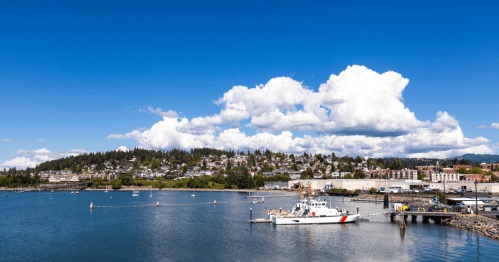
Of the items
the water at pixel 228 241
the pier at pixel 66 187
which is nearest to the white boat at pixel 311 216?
the water at pixel 228 241

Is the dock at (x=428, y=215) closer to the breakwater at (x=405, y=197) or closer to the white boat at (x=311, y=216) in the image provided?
the white boat at (x=311, y=216)

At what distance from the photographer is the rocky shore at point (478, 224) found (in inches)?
1812

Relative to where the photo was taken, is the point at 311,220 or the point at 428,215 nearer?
the point at 311,220

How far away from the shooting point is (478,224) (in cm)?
5059

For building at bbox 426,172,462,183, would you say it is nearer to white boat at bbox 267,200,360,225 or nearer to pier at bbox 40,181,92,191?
white boat at bbox 267,200,360,225

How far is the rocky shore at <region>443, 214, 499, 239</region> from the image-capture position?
4603cm

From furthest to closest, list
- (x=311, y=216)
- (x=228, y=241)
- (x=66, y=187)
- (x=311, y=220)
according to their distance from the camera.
Result: (x=66, y=187) → (x=311, y=216) → (x=311, y=220) → (x=228, y=241)

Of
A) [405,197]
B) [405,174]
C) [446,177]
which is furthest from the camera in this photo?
[405,174]

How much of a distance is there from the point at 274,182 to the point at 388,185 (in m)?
60.3

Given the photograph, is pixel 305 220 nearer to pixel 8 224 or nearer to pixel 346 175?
pixel 8 224

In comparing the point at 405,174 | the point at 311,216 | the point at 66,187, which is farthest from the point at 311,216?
the point at 66,187

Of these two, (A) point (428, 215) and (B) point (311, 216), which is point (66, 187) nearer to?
(B) point (311, 216)

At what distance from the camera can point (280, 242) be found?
144 ft

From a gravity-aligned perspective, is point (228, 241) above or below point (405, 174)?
below
